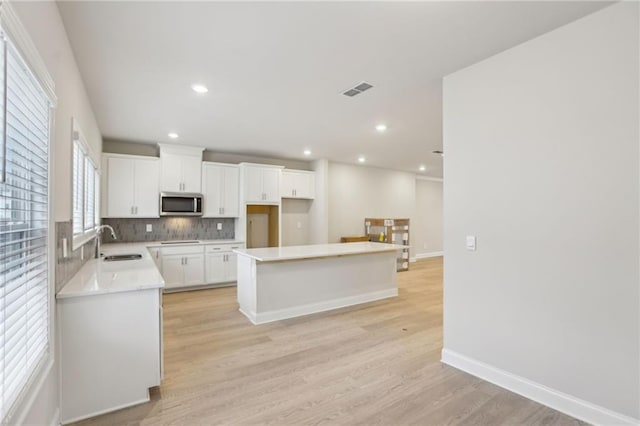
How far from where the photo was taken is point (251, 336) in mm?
3471

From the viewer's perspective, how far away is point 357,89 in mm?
3182

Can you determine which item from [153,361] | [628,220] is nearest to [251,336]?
[153,361]

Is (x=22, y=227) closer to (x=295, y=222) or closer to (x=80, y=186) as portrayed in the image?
(x=80, y=186)

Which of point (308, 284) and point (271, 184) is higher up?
point (271, 184)

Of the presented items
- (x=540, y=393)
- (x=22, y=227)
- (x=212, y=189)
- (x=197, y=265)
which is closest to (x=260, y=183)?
(x=212, y=189)

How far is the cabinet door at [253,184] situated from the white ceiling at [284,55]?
168 cm

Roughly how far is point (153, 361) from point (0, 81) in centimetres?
191

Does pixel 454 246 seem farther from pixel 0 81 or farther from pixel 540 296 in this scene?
pixel 0 81

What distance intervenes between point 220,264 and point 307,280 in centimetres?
218

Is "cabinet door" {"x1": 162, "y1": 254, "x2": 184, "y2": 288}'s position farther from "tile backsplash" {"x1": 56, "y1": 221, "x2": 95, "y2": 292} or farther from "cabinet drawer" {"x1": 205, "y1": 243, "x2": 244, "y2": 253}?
"tile backsplash" {"x1": 56, "y1": 221, "x2": 95, "y2": 292}

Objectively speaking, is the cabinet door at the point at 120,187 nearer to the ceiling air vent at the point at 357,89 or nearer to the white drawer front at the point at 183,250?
the white drawer front at the point at 183,250

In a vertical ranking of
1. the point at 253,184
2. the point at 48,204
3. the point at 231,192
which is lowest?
the point at 48,204

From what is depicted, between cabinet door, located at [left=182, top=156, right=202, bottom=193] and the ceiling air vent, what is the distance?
347 cm

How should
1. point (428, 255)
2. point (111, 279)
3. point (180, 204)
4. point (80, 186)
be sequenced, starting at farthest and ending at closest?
1. point (428, 255)
2. point (180, 204)
3. point (80, 186)
4. point (111, 279)
